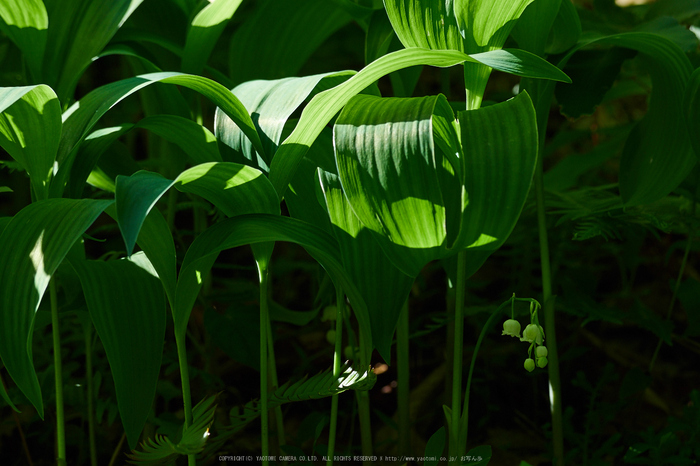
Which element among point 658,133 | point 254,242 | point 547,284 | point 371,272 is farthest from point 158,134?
point 658,133

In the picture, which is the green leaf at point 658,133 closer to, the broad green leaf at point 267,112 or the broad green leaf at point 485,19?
the broad green leaf at point 485,19

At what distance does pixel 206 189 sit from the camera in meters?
0.57

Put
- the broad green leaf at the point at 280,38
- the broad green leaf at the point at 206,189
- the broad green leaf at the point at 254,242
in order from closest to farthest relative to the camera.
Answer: the broad green leaf at the point at 206,189
the broad green leaf at the point at 254,242
the broad green leaf at the point at 280,38

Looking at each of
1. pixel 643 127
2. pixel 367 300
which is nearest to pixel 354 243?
pixel 367 300

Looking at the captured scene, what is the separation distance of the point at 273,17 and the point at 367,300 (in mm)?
546

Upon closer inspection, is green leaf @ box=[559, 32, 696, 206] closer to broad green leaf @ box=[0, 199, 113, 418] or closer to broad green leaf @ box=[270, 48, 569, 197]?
broad green leaf @ box=[270, 48, 569, 197]

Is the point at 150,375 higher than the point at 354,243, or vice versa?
the point at 354,243

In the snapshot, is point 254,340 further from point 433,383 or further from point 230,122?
point 433,383

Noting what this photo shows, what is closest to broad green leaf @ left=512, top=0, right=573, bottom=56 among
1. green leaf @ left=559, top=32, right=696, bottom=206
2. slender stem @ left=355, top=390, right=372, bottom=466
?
green leaf @ left=559, top=32, right=696, bottom=206

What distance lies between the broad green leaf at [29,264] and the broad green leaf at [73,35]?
0.92ft

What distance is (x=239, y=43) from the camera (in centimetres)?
93

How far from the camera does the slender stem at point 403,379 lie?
0.80m

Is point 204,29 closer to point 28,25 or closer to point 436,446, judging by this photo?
point 28,25

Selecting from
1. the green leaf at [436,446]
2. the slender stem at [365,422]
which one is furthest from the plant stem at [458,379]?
the slender stem at [365,422]
